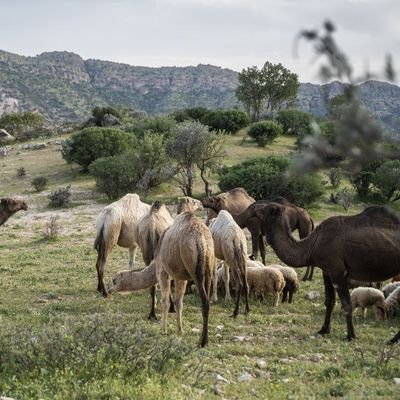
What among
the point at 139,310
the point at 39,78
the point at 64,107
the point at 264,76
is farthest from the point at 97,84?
the point at 139,310

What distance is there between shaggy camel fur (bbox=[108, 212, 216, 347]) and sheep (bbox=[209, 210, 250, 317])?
1.67 meters

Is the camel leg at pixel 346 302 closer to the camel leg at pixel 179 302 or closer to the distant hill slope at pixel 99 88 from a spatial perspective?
the camel leg at pixel 179 302

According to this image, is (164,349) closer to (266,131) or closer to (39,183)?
(39,183)

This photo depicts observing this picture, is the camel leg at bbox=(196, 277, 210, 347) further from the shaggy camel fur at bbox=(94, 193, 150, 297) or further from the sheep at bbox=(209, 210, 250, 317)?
the shaggy camel fur at bbox=(94, 193, 150, 297)

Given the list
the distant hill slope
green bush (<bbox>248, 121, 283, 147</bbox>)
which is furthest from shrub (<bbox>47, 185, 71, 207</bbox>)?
the distant hill slope

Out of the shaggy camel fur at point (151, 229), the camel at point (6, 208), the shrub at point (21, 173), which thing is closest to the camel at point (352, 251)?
the shaggy camel fur at point (151, 229)

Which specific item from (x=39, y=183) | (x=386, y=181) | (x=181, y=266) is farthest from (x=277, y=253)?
(x=39, y=183)

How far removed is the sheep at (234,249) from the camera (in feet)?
35.3

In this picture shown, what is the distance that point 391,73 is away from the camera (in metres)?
3.51

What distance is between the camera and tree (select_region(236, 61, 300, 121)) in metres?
61.7

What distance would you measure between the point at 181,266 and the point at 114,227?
421 centimetres

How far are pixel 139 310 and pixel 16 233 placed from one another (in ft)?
42.2

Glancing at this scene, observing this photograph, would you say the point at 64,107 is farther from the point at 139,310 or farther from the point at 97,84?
the point at 139,310

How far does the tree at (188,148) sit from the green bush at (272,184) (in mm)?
2472
